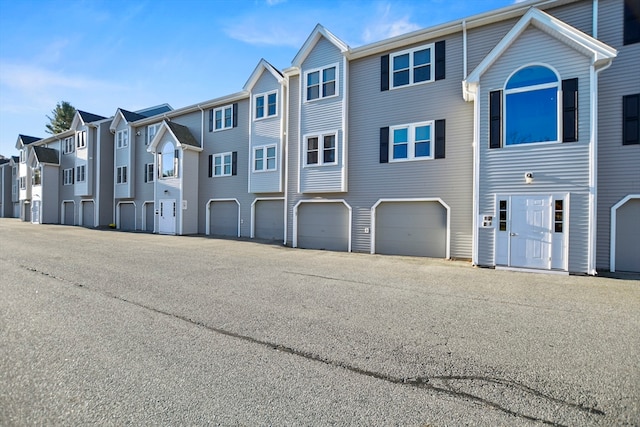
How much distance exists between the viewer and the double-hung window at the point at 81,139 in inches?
1036

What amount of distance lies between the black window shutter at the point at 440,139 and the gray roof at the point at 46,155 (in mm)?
34813

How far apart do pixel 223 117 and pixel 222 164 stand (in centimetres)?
287

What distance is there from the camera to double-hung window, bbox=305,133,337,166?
13.5m

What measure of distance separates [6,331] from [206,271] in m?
4.43

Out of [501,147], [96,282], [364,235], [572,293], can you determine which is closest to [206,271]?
[96,282]

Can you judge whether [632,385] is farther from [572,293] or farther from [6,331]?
[6,331]

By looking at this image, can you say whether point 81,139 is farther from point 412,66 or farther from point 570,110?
point 570,110

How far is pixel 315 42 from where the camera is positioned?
13.9 metres

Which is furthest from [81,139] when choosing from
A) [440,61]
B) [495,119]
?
[495,119]

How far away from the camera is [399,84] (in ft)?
41.0

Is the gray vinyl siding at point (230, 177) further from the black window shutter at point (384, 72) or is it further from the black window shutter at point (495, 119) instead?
the black window shutter at point (495, 119)

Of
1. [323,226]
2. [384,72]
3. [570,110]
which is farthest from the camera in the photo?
[323,226]

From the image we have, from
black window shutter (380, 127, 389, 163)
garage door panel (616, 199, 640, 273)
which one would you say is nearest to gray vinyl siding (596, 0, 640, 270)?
garage door panel (616, 199, 640, 273)

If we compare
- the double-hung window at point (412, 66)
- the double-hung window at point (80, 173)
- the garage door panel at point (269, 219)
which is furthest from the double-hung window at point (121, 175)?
the double-hung window at point (412, 66)
